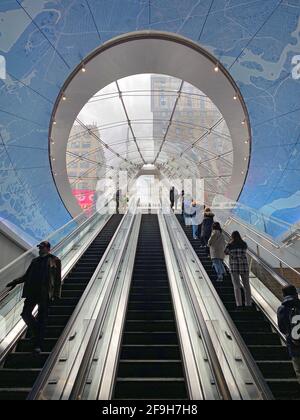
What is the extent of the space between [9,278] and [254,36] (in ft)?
30.2

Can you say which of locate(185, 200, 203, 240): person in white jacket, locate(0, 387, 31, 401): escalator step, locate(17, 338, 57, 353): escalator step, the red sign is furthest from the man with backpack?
the red sign

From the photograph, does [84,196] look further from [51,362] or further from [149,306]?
[51,362]

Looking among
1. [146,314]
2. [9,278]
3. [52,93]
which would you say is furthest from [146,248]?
[52,93]

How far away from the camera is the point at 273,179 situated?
495 inches

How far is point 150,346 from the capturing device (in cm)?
457

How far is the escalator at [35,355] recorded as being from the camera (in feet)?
12.7

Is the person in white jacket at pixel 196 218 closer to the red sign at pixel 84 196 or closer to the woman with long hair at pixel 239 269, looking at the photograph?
the woman with long hair at pixel 239 269

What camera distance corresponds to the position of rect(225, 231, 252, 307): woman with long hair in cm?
581

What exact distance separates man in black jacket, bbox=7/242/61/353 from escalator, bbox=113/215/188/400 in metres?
1.09

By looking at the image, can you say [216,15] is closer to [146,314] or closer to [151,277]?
[151,277]

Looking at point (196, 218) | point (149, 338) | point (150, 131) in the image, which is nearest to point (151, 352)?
point (149, 338)

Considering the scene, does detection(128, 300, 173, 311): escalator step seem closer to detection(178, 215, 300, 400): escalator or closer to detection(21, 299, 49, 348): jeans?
detection(178, 215, 300, 400): escalator

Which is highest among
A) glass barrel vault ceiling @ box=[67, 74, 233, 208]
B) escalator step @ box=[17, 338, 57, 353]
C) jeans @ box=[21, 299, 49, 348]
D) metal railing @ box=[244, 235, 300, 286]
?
glass barrel vault ceiling @ box=[67, 74, 233, 208]

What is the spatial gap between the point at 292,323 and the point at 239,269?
7.18 ft
